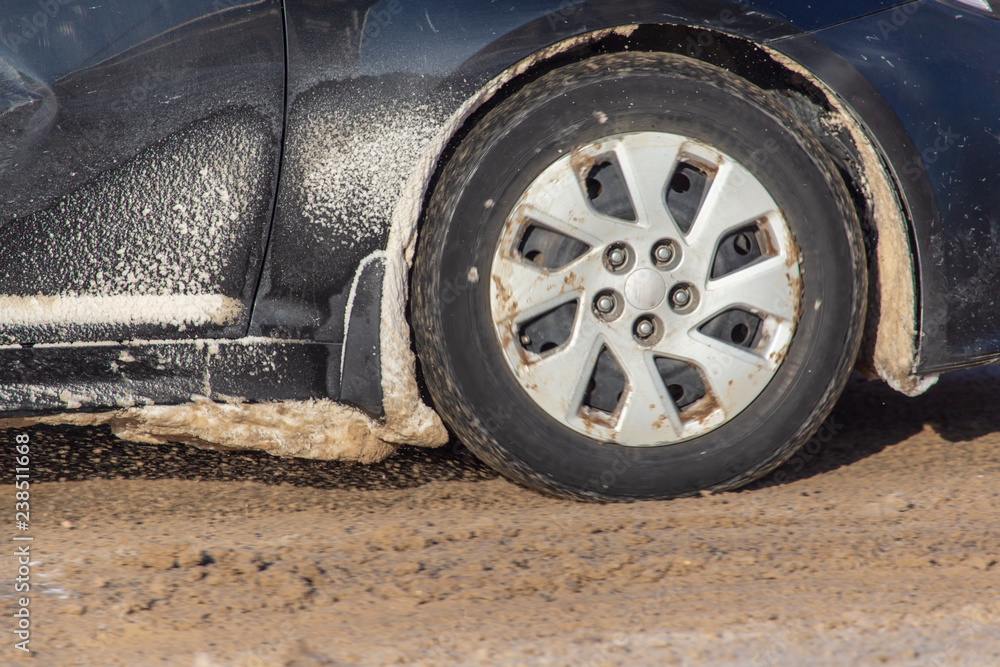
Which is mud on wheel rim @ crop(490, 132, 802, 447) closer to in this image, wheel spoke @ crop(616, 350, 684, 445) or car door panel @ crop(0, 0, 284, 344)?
wheel spoke @ crop(616, 350, 684, 445)

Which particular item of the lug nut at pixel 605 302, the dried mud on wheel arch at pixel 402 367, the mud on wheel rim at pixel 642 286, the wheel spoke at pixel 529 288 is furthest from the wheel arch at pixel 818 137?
the lug nut at pixel 605 302

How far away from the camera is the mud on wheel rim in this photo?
1853 mm

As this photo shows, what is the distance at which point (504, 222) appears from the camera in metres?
1.86

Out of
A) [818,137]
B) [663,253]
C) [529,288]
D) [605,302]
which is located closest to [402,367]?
[529,288]

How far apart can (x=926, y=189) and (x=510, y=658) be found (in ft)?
4.78

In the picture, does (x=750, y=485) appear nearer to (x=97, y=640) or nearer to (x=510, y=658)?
(x=510, y=658)

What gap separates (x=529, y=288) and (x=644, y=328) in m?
0.29

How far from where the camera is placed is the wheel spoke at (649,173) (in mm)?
1844

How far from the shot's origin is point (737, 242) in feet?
6.33

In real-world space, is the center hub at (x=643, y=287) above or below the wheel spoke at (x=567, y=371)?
above

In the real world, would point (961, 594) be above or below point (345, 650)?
above

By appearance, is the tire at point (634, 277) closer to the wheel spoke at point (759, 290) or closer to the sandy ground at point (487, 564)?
the wheel spoke at point (759, 290)

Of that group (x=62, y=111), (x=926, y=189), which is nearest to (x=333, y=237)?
(x=62, y=111)

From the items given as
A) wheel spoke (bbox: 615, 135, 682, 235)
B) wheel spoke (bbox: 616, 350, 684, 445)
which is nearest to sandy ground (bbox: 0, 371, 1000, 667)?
wheel spoke (bbox: 616, 350, 684, 445)
